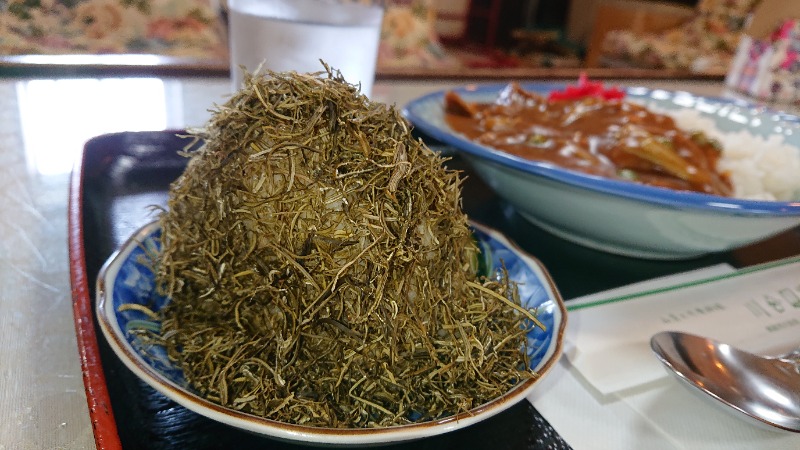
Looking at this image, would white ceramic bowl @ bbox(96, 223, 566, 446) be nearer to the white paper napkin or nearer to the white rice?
the white paper napkin

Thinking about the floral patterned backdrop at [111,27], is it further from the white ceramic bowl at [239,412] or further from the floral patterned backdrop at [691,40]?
the floral patterned backdrop at [691,40]

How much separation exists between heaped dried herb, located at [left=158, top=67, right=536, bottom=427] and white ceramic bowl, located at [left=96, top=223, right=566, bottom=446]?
0.08 feet

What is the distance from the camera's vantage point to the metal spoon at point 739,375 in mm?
494

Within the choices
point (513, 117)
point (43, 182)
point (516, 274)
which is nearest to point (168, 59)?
point (43, 182)

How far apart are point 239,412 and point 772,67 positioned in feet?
6.71

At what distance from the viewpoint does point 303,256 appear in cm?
45

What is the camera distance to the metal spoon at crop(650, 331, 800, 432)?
0.49 m

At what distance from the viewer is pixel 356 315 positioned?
1.47ft

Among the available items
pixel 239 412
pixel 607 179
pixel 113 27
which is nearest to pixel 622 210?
pixel 607 179

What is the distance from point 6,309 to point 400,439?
429mm

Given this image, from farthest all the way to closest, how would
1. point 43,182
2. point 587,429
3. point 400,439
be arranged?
point 43,182 < point 587,429 < point 400,439

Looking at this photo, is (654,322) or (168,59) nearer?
(654,322)

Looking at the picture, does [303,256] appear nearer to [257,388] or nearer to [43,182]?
[257,388]

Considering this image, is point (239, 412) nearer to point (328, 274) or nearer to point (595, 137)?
point (328, 274)
